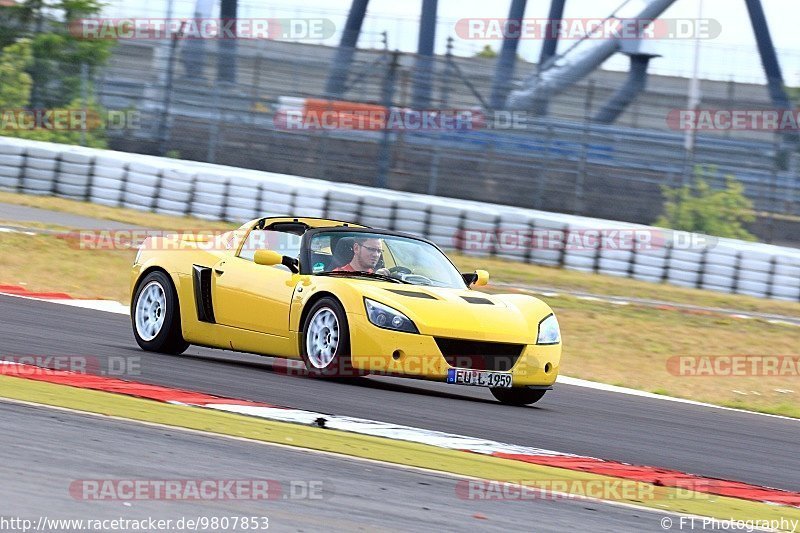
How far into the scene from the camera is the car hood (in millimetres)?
8852

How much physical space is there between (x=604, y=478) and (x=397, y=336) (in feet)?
8.78

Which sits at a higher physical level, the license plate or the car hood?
the car hood

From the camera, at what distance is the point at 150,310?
408 inches

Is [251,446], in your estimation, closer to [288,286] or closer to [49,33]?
[288,286]

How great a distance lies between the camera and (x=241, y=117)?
2419 centimetres

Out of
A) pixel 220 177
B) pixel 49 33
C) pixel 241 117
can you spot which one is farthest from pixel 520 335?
pixel 49 33

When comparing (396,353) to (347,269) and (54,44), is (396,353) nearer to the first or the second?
(347,269)

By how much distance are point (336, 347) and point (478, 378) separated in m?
0.92

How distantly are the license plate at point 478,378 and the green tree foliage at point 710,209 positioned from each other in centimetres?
1389

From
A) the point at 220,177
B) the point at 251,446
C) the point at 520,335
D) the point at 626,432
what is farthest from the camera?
the point at 220,177
